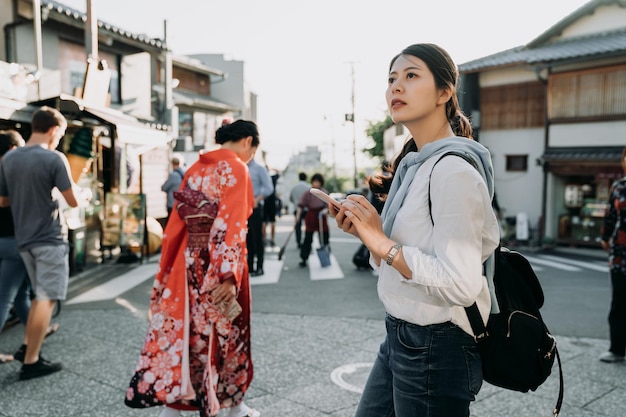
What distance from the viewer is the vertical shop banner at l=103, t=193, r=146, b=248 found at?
9.75 m

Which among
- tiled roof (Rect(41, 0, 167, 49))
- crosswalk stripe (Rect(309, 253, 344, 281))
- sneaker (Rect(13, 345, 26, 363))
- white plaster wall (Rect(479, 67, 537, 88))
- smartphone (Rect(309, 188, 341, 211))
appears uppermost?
tiled roof (Rect(41, 0, 167, 49))

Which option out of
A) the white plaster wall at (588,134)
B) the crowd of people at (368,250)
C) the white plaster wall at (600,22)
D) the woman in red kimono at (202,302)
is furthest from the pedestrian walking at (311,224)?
the white plaster wall at (600,22)

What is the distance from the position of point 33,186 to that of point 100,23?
410 inches

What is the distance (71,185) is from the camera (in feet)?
13.2

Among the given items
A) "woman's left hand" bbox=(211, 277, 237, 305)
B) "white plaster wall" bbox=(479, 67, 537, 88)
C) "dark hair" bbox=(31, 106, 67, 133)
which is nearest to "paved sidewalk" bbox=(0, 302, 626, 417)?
"woman's left hand" bbox=(211, 277, 237, 305)

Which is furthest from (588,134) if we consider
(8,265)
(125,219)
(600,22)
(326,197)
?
(326,197)

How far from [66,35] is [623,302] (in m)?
13.4

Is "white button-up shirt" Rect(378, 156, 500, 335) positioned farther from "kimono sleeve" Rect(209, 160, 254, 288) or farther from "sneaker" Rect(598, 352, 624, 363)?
"sneaker" Rect(598, 352, 624, 363)

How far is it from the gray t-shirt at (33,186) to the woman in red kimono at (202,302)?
139 centimetres

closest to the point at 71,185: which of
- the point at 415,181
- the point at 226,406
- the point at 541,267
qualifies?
the point at 226,406

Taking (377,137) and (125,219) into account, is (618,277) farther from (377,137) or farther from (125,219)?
(377,137)

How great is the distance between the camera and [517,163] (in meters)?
17.7

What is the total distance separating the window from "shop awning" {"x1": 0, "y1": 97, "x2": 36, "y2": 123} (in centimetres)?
1472

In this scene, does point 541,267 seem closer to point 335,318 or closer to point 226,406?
point 335,318
